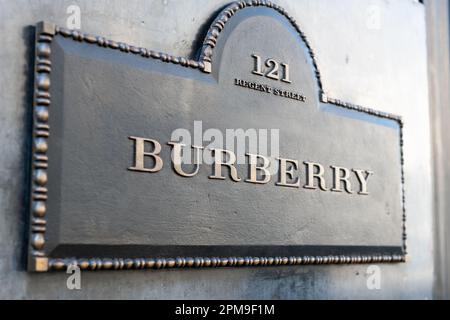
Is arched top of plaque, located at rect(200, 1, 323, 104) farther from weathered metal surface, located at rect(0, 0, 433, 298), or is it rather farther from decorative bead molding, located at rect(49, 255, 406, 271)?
decorative bead molding, located at rect(49, 255, 406, 271)

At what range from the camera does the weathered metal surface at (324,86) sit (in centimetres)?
215

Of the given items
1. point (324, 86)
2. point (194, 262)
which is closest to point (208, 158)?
point (194, 262)

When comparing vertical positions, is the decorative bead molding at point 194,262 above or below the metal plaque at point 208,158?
below

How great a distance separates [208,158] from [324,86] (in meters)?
0.98

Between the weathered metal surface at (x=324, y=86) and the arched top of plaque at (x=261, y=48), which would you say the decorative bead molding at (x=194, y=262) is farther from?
the arched top of plaque at (x=261, y=48)

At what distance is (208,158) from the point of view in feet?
8.77

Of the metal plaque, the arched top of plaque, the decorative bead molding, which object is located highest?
the arched top of plaque

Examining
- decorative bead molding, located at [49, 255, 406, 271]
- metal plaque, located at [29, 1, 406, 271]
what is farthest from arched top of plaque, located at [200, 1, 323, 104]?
decorative bead molding, located at [49, 255, 406, 271]

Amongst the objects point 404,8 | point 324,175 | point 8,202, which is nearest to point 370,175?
point 324,175

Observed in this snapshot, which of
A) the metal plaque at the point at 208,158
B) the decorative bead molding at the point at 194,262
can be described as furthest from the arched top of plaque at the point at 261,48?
the decorative bead molding at the point at 194,262

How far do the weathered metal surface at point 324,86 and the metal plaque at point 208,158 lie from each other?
0.07 meters

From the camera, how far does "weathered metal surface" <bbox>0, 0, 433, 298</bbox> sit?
2.15 metres

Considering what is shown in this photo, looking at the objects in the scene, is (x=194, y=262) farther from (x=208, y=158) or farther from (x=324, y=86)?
(x=324, y=86)

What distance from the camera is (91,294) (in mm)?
2314
